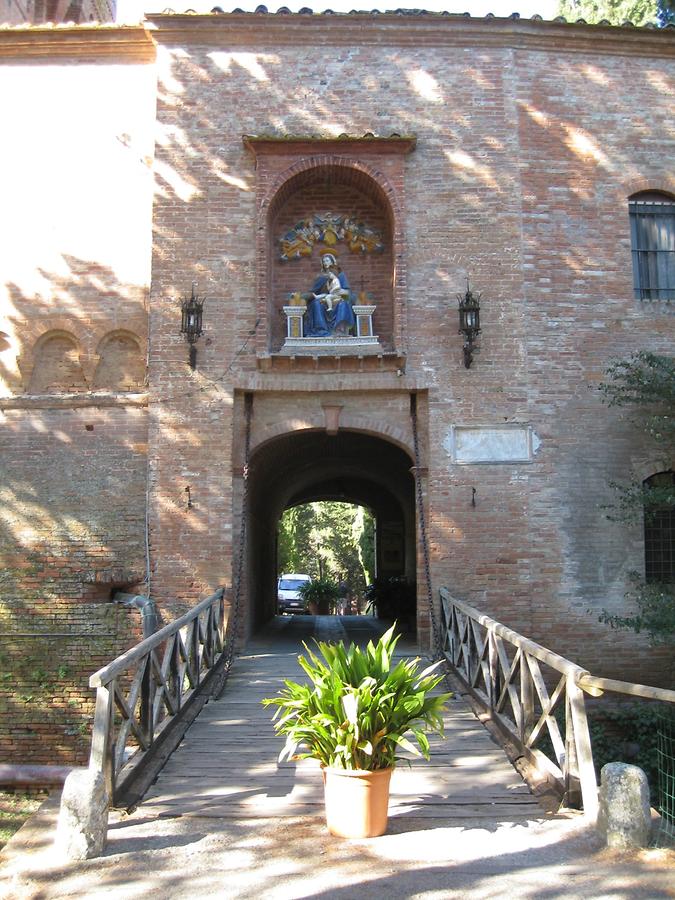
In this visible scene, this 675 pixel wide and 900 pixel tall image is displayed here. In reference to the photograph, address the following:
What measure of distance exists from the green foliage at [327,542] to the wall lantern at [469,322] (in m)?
28.6

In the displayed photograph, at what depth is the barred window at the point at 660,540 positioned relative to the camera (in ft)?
37.9

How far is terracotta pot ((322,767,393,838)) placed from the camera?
5.23 meters

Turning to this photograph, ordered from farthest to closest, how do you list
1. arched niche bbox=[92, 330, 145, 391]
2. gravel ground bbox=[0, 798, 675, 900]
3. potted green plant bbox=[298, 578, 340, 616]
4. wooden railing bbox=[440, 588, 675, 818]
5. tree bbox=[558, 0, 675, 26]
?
potted green plant bbox=[298, 578, 340, 616] → tree bbox=[558, 0, 675, 26] → arched niche bbox=[92, 330, 145, 391] → wooden railing bbox=[440, 588, 675, 818] → gravel ground bbox=[0, 798, 675, 900]

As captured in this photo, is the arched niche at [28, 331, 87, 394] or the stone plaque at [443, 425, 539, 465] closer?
the stone plaque at [443, 425, 539, 465]

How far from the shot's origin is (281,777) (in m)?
6.59

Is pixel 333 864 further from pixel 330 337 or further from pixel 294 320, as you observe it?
pixel 294 320

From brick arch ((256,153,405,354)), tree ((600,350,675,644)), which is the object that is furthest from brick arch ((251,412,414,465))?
tree ((600,350,675,644))

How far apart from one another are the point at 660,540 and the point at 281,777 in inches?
283

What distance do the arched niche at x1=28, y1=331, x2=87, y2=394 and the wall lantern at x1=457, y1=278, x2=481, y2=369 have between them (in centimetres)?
522

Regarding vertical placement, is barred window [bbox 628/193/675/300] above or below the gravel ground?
above

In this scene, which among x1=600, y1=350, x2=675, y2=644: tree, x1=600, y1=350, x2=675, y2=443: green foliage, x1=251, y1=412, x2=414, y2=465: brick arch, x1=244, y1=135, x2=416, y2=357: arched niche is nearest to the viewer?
x1=600, y1=350, x2=675, y2=644: tree

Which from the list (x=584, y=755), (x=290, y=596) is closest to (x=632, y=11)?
(x=584, y=755)

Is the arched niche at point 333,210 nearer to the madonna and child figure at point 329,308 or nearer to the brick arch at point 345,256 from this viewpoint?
the brick arch at point 345,256

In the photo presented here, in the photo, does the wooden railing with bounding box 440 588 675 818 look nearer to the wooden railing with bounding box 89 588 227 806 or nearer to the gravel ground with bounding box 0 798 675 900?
the gravel ground with bounding box 0 798 675 900
